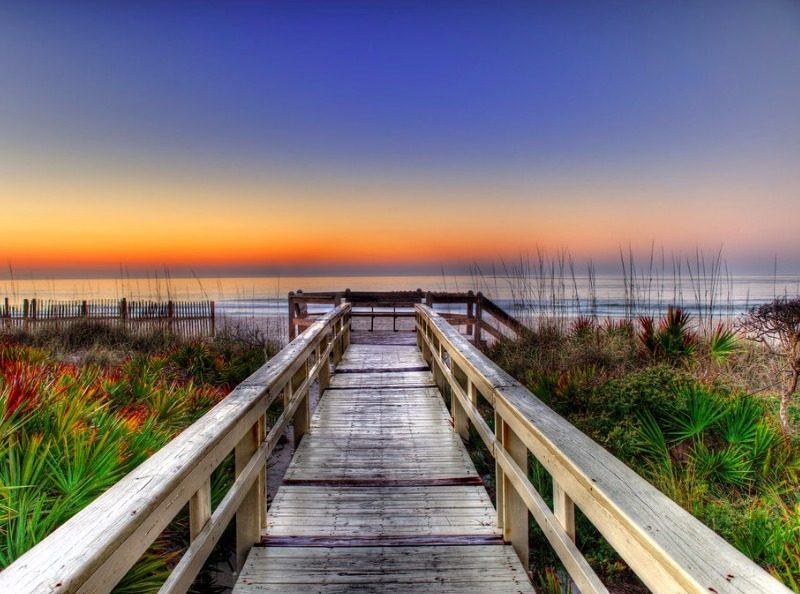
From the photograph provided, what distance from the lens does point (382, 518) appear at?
305 cm

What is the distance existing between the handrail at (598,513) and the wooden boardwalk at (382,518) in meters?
0.35

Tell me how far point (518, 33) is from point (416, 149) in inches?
232

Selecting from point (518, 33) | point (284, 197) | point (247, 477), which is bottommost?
point (247, 477)

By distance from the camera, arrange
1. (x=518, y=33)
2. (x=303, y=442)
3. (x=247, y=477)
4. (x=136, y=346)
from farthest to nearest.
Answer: (x=518, y=33) → (x=136, y=346) → (x=303, y=442) → (x=247, y=477)

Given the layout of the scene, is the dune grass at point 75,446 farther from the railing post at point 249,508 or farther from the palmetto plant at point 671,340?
the palmetto plant at point 671,340

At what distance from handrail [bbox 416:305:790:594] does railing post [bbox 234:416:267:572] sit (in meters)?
1.50

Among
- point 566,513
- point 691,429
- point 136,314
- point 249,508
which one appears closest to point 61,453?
point 249,508

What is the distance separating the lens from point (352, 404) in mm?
6098

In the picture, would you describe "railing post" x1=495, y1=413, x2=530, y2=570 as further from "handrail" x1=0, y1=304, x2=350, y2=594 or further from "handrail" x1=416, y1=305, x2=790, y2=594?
"handrail" x1=0, y1=304, x2=350, y2=594

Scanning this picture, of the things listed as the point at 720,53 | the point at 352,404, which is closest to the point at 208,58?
the point at 352,404

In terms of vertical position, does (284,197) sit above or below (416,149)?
below

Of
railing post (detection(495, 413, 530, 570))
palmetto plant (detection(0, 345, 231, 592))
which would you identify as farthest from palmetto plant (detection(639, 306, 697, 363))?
palmetto plant (detection(0, 345, 231, 592))

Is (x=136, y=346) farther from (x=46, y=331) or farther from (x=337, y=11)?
(x=337, y=11)

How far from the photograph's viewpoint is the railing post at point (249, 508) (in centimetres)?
255
